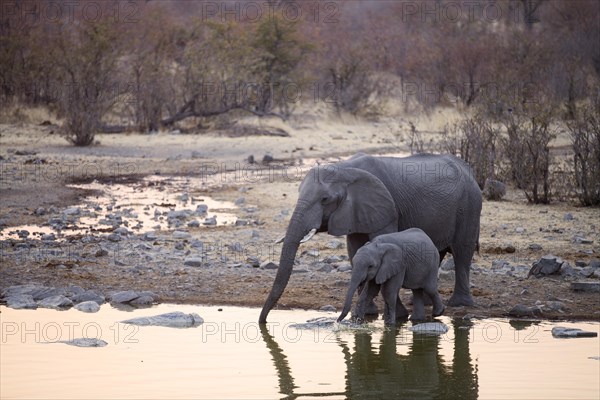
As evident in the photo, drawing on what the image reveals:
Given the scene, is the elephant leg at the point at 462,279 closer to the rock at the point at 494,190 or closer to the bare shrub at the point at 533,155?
the bare shrub at the point at 533,155

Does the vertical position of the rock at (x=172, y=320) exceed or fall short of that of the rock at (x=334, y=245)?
it falls short

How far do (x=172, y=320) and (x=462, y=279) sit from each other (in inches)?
114

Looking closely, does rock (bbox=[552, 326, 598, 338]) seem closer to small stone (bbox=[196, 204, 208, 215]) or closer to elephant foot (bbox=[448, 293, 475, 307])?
elephant foot (bbox=[448, 293, 475, 307])

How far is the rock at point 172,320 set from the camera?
960cm

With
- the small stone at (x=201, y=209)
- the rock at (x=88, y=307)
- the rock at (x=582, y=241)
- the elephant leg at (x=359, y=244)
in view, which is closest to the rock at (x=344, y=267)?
the elephant leg at (x=359, y=244)

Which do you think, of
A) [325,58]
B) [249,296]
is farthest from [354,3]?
[249,296]

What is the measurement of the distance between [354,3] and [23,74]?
118 feet

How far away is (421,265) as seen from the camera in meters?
9.40

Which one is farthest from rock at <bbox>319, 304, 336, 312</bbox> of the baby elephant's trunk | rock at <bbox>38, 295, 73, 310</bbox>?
rock at <bbox>38, 295, 73, 310</bbox>

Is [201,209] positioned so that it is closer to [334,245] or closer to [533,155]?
[334,245]

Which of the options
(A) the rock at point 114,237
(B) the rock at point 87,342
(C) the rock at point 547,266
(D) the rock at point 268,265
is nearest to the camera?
(B) the rock at point 87,342

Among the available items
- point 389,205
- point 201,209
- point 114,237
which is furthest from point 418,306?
point 201,209

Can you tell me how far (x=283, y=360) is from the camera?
8.47 metres

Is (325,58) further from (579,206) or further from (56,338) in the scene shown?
(56,338)
